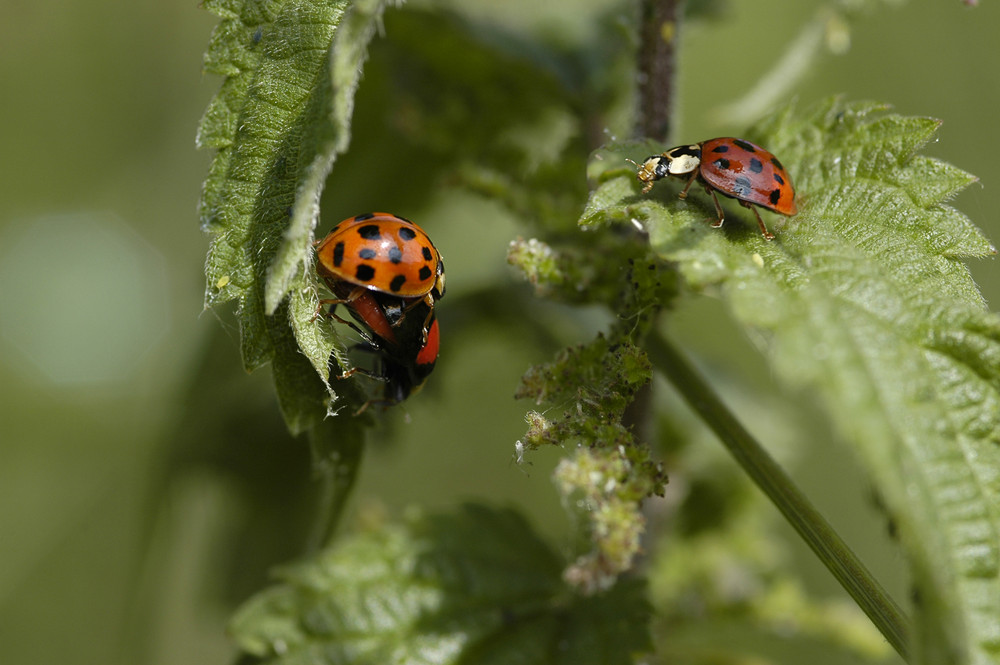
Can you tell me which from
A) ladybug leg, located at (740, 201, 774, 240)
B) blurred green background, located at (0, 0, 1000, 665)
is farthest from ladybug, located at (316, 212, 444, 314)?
blurred green background, located at (0, 0, 1000, 665)

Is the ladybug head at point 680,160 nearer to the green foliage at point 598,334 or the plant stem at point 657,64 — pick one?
the green foliage at point 598,334

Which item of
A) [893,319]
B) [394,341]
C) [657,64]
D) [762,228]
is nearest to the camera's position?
[893,319]

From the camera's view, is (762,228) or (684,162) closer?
(762,228)

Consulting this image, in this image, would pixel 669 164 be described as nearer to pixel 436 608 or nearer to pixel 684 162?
pixel 684 162

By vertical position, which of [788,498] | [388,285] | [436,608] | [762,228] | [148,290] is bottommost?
[148,290]

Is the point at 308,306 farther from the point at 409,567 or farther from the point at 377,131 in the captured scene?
the point at 377,131

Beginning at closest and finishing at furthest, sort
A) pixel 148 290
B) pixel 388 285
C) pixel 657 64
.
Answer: pixel 388 285
pixel 657 64
pixel 148 290

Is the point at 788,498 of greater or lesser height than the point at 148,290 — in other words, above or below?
above

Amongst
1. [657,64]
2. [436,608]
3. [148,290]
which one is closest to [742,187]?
[657,64]
